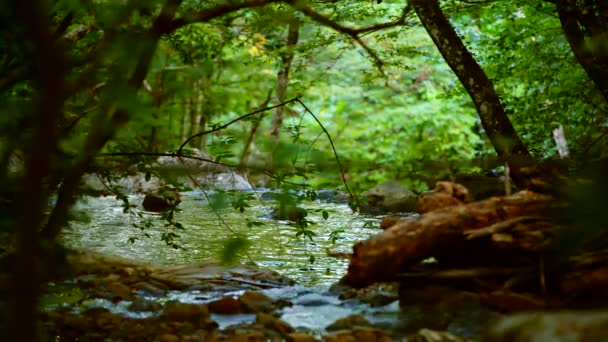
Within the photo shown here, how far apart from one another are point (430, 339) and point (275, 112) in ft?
47.6

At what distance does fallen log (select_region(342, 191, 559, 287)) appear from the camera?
3.92 metres

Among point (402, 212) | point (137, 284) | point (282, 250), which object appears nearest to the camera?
point (137, 284)

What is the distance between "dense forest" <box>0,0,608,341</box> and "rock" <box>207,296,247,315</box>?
0.60m

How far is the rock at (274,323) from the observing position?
355 cm

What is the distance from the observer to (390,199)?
1145cm

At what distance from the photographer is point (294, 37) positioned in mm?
16156

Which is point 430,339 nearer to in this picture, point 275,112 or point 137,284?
point 137,284

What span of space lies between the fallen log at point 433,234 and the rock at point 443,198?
357 millimetres

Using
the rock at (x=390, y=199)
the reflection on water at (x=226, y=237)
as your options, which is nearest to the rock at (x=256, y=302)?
the reflection on water at (x=226, y=237)

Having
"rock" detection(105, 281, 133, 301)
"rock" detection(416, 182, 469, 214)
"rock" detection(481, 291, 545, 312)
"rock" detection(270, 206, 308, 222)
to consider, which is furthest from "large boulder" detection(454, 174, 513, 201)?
"rock" detection(105, 281, 133, 301)

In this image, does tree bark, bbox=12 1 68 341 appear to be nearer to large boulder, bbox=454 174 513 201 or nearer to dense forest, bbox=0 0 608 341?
dense forest, bbox=0 0 608 341

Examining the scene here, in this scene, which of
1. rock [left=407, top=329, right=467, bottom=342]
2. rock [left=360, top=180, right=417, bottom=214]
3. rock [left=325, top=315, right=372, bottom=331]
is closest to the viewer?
rock [left=407, top=329, right=467, bottom=342]

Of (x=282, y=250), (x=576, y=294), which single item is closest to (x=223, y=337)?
(x=576, y=294)

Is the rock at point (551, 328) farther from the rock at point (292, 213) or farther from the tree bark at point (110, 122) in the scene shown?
the tree bark at point (110, 122)
